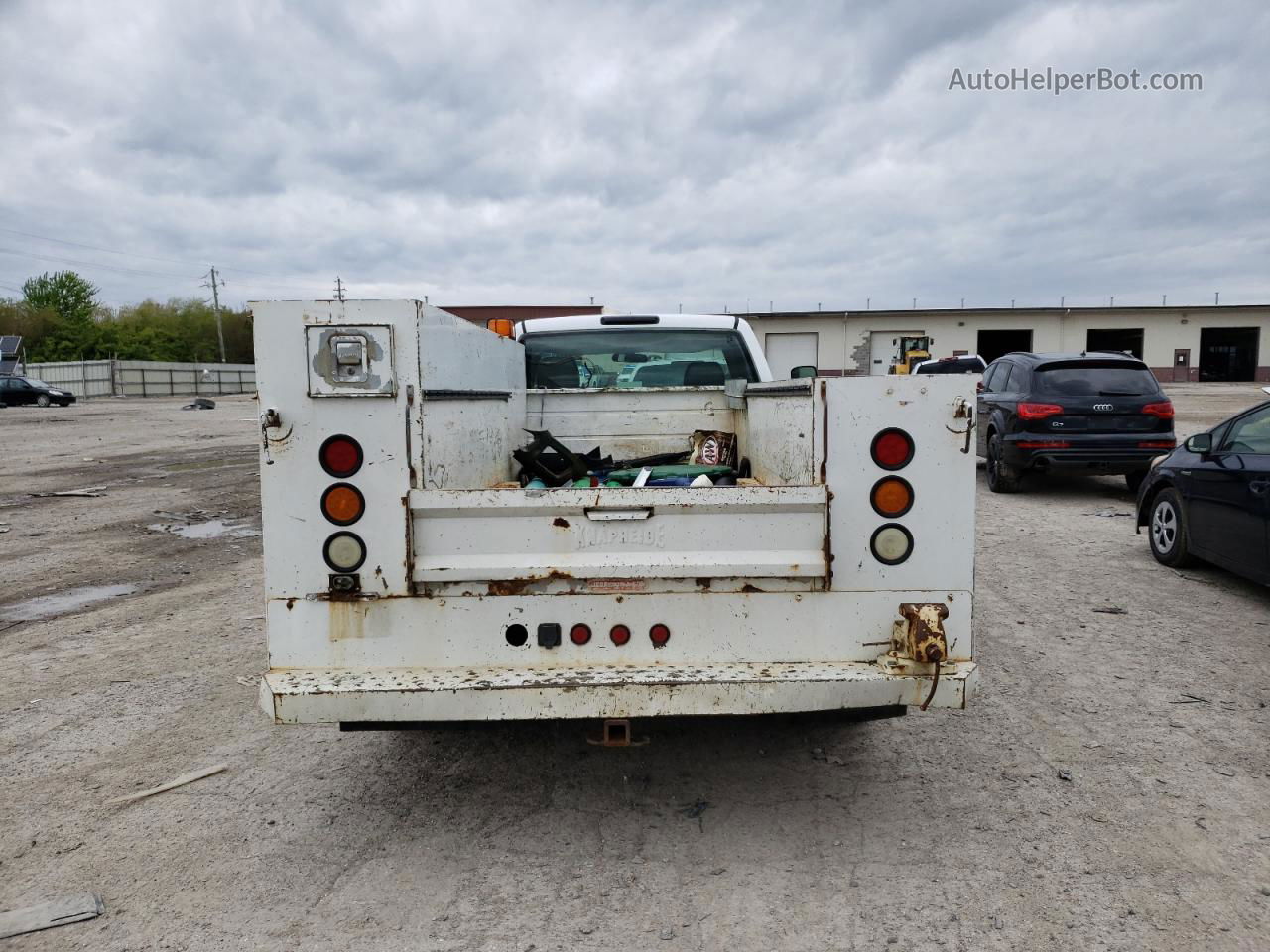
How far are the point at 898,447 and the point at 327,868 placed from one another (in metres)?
2.42

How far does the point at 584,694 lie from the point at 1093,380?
10.1 metres

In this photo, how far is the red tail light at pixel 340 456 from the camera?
10.1 ft

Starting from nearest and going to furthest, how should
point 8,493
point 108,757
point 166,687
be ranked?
point 108,757 < point 166,687 < point 8,493

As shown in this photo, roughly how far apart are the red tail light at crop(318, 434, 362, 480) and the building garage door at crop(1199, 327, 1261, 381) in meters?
55.5

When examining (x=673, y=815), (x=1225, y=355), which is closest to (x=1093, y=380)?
(x=673, y=815)

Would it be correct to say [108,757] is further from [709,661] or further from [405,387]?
[709,661]

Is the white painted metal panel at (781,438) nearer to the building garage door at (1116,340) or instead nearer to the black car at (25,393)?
the building garage door at (1116,340)

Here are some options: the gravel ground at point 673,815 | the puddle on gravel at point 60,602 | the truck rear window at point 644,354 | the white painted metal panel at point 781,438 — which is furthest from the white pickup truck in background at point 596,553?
the puddle on gravel at point 60,602

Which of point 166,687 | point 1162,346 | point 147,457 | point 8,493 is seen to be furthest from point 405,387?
point 1162,346

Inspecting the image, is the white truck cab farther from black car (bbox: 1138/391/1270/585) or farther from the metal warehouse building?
the metal warehouse building

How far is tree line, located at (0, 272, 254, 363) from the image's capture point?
75.2 metres

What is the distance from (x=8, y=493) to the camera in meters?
13.0

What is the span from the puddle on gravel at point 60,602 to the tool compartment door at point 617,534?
16.4 ft

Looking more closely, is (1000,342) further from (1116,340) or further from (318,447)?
(318,447)
